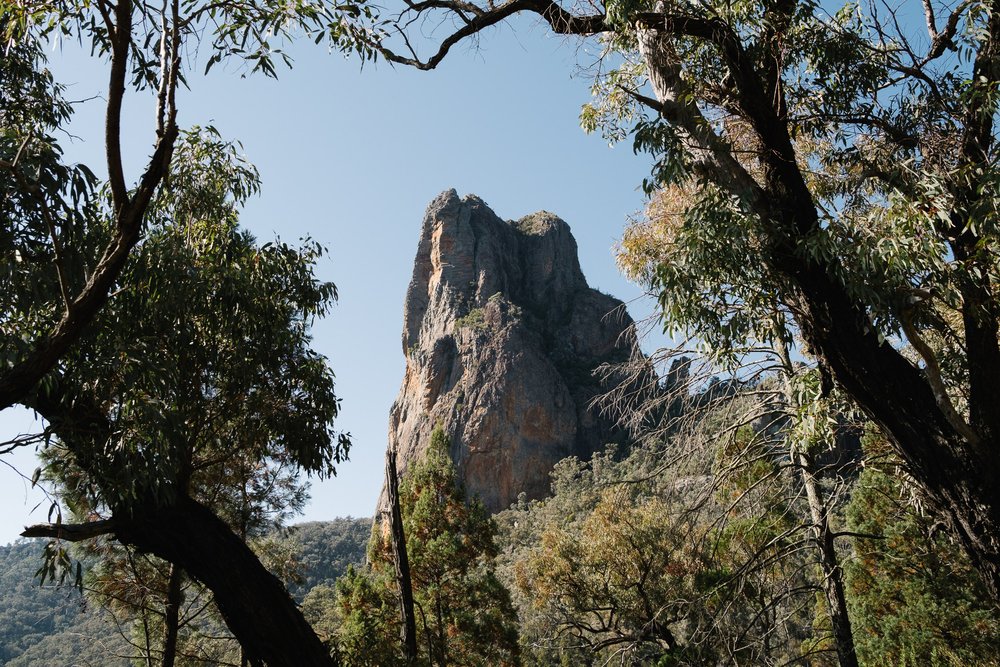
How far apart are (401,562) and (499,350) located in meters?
52.5

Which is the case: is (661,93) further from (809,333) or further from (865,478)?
(865,478)

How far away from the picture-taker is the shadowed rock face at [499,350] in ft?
186

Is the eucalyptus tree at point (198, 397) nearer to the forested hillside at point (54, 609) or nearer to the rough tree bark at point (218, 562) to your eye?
the rough tree bark at point (218, 562)

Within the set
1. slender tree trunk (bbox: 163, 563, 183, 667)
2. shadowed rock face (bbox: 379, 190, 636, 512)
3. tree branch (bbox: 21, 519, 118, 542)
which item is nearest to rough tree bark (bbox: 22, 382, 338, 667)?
tree branch (bbox: 21, 519, 118, 542)

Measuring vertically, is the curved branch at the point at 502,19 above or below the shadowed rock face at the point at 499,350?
below

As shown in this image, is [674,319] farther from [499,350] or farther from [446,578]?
[499,350]

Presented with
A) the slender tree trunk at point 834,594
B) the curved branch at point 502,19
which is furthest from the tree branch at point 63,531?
the slender tree trunk at point 834,594

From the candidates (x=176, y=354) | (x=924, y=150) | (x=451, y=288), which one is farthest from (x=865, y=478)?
(x=451, y=288)

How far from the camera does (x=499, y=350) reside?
60594 millimetres

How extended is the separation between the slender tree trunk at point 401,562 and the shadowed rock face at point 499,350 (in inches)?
1625

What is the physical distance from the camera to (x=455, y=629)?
12.8 metres

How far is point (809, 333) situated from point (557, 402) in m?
56.7

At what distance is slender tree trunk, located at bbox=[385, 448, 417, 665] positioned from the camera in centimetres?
741

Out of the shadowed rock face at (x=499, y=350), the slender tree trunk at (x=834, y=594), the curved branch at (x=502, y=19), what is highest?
the shadowed rock face at (x=499, y=350)
